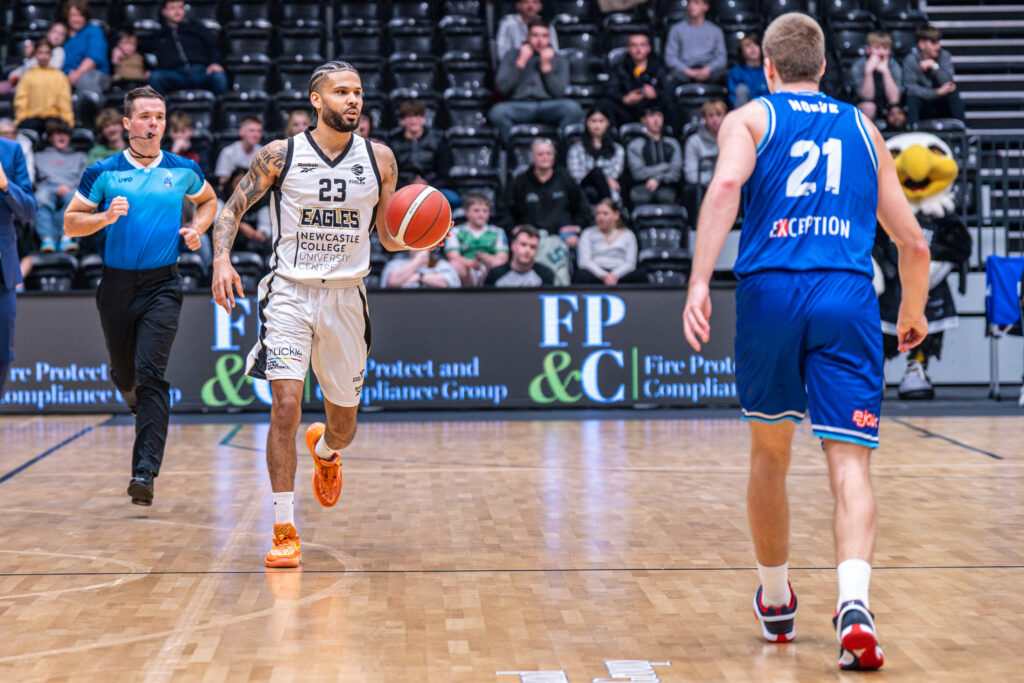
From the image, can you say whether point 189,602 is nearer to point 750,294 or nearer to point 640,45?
point 750,294

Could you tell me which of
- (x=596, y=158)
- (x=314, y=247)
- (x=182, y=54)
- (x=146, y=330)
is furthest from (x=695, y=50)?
(x=314, y=247)

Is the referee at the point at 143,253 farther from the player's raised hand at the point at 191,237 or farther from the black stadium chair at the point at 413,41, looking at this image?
the black stadium chair at the point at 413,41

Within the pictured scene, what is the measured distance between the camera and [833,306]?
370 cm

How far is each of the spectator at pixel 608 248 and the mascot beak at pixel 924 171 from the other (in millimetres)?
2732

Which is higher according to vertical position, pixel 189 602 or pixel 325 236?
pixel 325 236

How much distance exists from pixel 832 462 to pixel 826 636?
2.25ft

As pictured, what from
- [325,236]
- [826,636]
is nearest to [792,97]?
[826,636]

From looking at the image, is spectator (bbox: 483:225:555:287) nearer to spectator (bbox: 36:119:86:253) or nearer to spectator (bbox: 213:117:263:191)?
spectator (bbox: 213:117:263:191)

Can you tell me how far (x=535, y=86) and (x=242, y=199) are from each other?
891cm

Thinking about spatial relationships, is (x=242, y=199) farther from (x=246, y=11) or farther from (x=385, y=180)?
(x=246, y=11)

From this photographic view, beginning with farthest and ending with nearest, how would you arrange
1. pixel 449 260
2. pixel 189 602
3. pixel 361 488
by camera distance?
pixel 449 260 < pixel 361 488 < pixel 189 602

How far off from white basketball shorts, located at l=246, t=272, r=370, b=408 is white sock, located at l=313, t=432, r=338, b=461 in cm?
31

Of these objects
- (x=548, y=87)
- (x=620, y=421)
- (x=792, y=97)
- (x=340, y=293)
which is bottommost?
(x=620, y=421)

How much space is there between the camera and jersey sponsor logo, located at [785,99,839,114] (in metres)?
3.83
